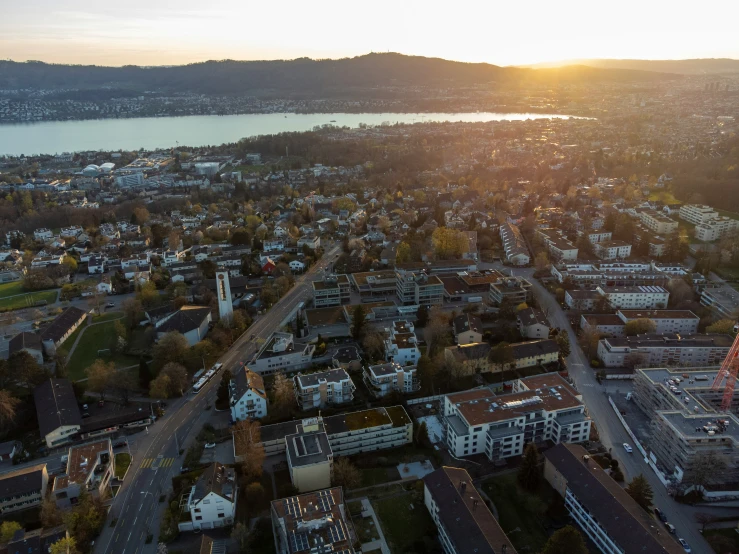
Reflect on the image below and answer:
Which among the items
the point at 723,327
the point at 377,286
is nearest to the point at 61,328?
the point at 377,286

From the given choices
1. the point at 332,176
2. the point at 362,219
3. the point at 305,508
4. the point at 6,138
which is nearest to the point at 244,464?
the point at 305,508

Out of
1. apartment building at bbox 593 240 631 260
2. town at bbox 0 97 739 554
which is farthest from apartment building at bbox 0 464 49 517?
apartment building at bbox 593 240 631 260

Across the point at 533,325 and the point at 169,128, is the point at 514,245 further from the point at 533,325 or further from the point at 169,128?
the point at 169,128

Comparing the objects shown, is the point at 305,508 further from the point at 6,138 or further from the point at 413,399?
the point at 6,138

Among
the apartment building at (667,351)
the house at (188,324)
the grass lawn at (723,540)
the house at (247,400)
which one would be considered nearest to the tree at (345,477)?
the house at (247,400)

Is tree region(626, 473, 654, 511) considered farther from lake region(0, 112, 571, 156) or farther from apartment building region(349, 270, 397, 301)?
lake region(0, 112, 571, 156)

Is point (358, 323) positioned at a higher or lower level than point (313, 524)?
higher
